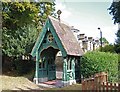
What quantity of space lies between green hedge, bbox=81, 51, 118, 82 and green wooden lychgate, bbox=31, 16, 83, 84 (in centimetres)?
124

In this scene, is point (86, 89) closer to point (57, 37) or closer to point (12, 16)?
point (57, 37)

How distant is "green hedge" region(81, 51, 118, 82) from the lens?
18672 mm

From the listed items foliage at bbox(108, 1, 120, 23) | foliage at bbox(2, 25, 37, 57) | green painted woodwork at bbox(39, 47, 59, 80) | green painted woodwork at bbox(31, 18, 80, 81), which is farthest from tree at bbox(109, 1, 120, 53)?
foliage at bbox(2, 25, 37, 57)

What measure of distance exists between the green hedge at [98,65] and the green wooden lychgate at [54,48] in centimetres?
124

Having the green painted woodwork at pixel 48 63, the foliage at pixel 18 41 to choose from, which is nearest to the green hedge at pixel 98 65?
the green painted woodwork at pixel 48 63

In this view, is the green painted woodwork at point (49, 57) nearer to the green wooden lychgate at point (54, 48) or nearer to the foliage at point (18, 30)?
the green wooden lychgate at point (54, 48)

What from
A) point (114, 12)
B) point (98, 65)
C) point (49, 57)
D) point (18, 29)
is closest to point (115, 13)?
point (114, 12)

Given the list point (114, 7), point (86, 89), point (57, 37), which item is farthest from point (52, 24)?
point (114, 7)

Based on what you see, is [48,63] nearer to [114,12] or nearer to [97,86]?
[97,86]

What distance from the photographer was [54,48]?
2006cm

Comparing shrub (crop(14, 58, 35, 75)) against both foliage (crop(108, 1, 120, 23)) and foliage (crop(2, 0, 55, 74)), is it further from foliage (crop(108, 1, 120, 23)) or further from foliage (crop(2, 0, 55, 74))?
foliage (crop(108, 1, 120, 23))

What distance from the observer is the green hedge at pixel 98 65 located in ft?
61.3

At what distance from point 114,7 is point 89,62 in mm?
15281

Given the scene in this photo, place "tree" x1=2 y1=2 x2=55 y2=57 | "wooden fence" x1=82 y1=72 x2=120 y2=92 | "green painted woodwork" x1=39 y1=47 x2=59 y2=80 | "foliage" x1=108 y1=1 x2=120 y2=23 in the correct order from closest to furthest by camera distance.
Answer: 1. "wooden fence" x1=82 y1=72 x2=120 y2=92
2. "green painted woodwork" x1=39 y1=47 x2=59 y2=80
3. "tree" x1=2 y1=2 x2=55 y2=57
4. "foliage" x1=108 y1=1 x2=120 y2=23
